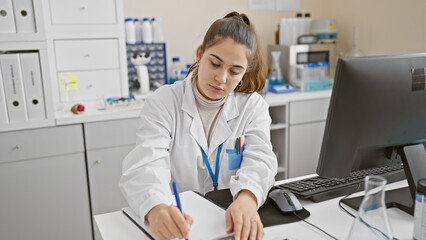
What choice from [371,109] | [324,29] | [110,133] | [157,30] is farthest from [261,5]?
[371,109]

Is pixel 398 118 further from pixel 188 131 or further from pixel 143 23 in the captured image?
pixel 143 23

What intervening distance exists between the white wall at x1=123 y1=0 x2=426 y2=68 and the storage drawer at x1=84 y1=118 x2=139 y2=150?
0.85 metres

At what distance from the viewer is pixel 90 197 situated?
7.22 feet

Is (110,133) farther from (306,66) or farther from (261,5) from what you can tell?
(261,5)

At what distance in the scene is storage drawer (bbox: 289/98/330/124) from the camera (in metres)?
2.66

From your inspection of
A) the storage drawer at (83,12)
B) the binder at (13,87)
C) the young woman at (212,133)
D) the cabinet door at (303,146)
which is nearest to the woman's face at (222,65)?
the young woman at (212,133)

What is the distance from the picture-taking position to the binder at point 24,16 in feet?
6.21

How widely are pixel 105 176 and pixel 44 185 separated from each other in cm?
33

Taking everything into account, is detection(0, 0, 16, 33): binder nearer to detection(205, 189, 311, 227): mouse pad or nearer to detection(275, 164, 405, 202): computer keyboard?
detection(205, 189, 311, 227): mouse pad

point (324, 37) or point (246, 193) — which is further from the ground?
point (324, 37)

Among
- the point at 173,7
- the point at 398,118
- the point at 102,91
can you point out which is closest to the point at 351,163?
the point at 398,118

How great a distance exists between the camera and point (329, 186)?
1.18m

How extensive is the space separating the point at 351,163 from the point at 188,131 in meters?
0.55

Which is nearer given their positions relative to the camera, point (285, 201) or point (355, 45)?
point (285, 201)
